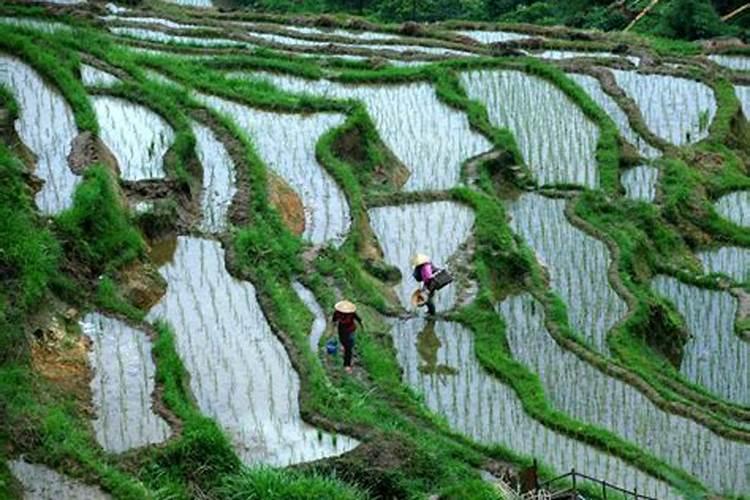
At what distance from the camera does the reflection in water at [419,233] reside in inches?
592

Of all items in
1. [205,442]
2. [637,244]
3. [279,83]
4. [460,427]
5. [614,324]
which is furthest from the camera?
[279,83]

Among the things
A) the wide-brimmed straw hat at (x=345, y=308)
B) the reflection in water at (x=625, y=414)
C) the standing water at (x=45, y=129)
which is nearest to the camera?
the reflection in water at (x=625, y=414)

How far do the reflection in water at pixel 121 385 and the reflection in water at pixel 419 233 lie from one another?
370 centimetres

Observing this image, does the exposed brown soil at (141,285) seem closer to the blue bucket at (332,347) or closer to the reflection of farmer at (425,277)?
the blue bucket at (332,347)

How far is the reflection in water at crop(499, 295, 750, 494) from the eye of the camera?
11617mm

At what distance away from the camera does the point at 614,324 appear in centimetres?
1420

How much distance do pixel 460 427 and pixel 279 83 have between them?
1022 centimetres

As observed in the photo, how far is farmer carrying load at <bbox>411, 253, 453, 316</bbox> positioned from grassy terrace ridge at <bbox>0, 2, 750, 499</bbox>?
33 cm

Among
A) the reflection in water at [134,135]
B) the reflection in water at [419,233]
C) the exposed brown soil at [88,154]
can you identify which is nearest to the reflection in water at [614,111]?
the reflection in water at [419,233]

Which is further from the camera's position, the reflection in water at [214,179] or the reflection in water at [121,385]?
the reflection in water at [214,179]

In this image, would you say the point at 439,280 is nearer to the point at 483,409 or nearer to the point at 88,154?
the point at 483,409

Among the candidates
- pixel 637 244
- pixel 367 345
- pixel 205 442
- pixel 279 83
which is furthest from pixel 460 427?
pixel 279 83

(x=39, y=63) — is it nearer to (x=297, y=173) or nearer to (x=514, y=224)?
(x=297, y=173)

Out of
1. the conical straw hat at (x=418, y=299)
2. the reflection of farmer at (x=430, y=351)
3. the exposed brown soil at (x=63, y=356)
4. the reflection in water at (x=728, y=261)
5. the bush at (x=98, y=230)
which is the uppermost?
the bush at (x=98, y=230)
